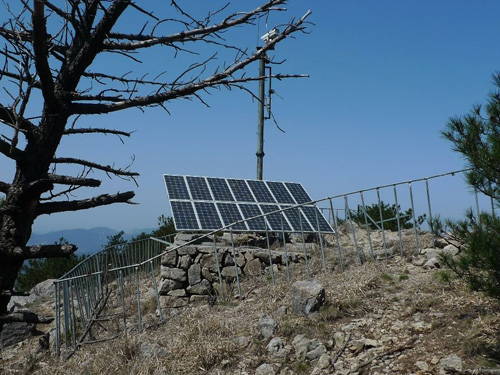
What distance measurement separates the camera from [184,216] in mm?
12305

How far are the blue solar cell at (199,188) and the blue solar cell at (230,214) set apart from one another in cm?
43

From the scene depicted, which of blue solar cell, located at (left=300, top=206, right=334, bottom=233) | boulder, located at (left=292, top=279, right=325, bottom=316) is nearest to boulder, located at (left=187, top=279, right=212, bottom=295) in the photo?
blue solar cell, located at (left=300, top=206, right=334, bottom=233)

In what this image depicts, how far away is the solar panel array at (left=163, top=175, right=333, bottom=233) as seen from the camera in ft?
40.3

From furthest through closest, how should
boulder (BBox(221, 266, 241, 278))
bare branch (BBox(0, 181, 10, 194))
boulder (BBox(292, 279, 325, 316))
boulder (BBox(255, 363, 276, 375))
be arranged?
boulder (BBox(221, 266, 241, 278))
boulder (BBox(292, 279, 325, 316))
boulder (BBox(255, 363, 276, 375))
bare branch (BBox(0, 181, 10, 194))

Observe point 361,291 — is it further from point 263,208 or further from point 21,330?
point 21,330

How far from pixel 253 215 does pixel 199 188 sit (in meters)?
1.64

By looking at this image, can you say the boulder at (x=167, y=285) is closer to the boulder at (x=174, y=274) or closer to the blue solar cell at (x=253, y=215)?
the boulder at (x=174, y=274)

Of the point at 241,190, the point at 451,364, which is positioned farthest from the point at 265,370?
the point at 241,190

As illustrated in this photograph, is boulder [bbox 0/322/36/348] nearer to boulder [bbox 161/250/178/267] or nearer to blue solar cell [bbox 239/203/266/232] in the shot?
boulder [bbox 161/250/178/267]

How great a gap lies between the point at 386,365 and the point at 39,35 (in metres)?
4.91

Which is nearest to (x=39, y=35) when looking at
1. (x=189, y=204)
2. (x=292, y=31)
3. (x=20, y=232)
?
(x=20, y=232)

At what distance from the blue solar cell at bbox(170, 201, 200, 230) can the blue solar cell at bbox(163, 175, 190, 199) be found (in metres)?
→ 0.33

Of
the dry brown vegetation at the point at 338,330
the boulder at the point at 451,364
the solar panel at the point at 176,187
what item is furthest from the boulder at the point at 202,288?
the boulder at the point at 451,364

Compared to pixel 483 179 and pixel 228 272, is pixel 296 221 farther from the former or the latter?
pixel 483 179
